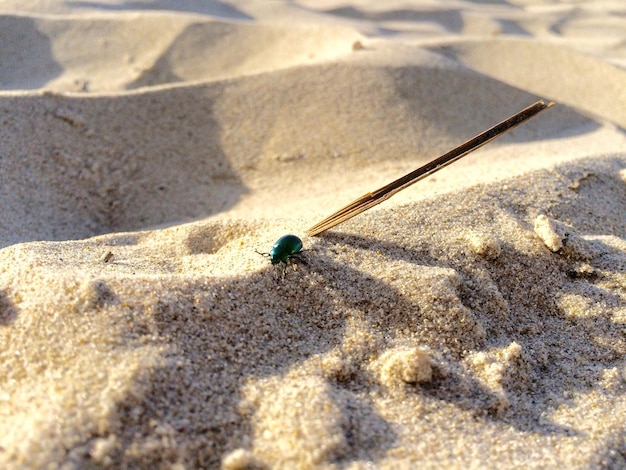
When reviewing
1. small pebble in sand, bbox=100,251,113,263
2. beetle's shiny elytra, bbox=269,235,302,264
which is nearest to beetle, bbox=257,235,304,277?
beetle's shiny elytra, bbox=269,235,302,264

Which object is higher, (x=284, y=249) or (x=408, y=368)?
(x=284, y=249)

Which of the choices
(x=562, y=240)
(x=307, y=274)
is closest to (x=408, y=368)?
(x=307, y=274)

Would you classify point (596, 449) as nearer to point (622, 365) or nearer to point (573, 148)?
point (622, 365)

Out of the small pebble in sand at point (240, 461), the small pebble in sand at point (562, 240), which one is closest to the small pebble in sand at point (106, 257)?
the small pebble in sand at point (240, 461)

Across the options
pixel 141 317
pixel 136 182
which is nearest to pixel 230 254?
pixel 141 317

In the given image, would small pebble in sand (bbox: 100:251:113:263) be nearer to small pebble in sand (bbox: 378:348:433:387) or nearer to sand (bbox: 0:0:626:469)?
sand (bbox: 0:0:626:469)

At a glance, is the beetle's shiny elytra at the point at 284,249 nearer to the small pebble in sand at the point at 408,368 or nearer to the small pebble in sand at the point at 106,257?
the small pebble in sand at the point at 408,368

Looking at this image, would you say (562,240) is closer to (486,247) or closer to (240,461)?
(486,247)
